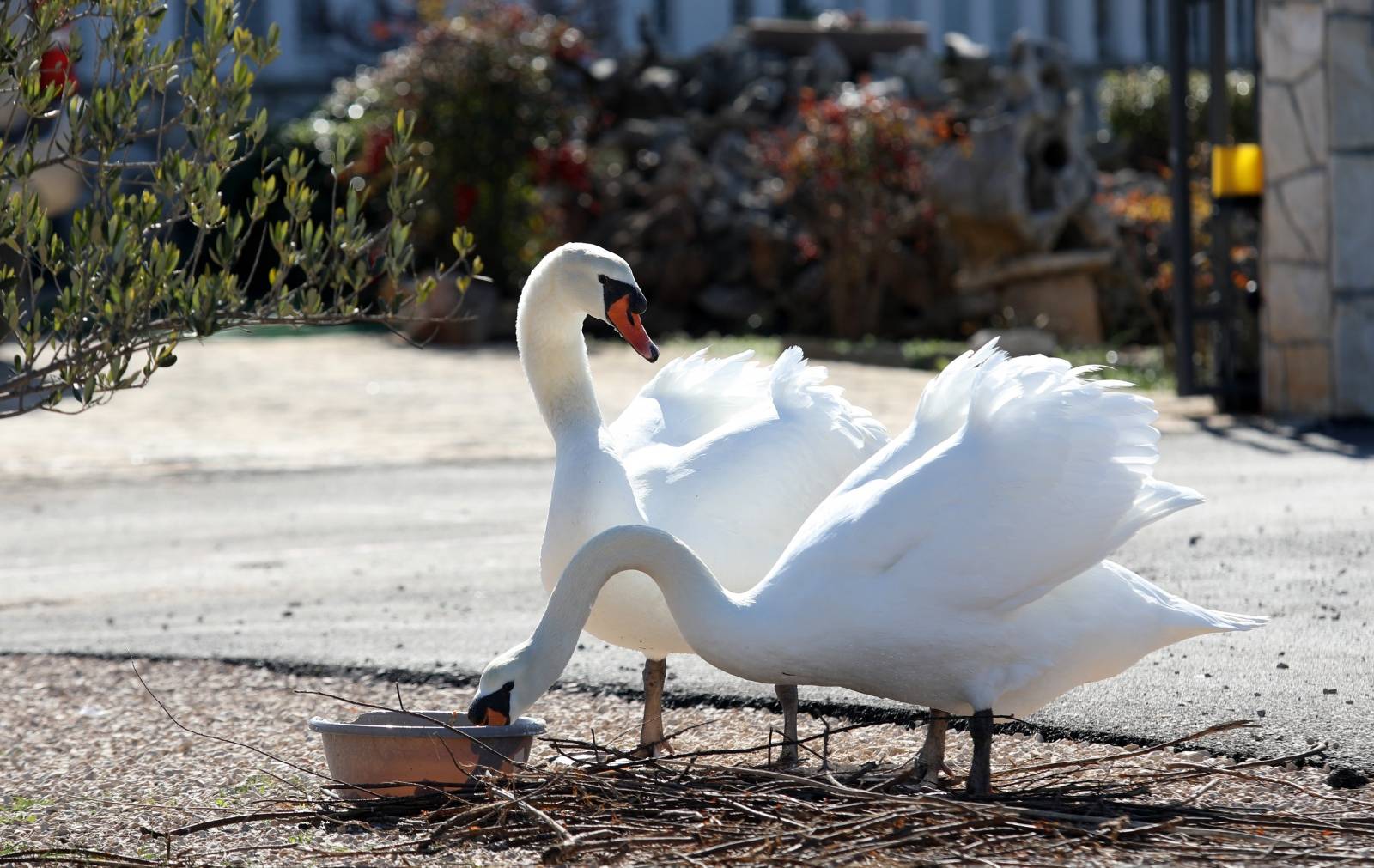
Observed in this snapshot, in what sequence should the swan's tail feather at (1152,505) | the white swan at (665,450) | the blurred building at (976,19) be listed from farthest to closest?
the blurred building at (976,19) → the white swan at (665,450) → the swan's tail feather at (1152,505)

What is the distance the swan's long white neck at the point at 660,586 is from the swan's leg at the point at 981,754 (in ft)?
1.95

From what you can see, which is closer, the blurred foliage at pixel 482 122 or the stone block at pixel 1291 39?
the stone block at pixel 1291 39

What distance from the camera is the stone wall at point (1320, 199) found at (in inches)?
462

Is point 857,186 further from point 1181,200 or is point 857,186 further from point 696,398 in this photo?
point 696,398

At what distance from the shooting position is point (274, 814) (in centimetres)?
403

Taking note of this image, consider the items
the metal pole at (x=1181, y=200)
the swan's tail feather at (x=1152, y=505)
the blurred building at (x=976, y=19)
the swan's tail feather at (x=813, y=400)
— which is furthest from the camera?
the blurred building at (x=976, y=19)

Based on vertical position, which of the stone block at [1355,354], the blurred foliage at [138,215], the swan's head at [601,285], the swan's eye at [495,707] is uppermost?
the blurred foliage at [138,215]

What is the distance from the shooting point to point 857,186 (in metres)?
18.8

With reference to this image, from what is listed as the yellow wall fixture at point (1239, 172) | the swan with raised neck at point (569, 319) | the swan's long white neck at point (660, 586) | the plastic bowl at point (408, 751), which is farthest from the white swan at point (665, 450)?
the yellow wall fixture at point (1239, 172)

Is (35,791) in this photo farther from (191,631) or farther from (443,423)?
(443,423)

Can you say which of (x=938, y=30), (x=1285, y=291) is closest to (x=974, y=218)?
(x=1285, y=291)

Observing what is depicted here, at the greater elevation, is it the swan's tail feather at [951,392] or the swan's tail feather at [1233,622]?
the swan's tail feather at [951,392]

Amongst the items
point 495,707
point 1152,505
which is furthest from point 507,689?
point 1152,505

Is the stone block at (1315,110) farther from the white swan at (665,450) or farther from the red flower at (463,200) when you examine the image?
the red flower at (463,200)
